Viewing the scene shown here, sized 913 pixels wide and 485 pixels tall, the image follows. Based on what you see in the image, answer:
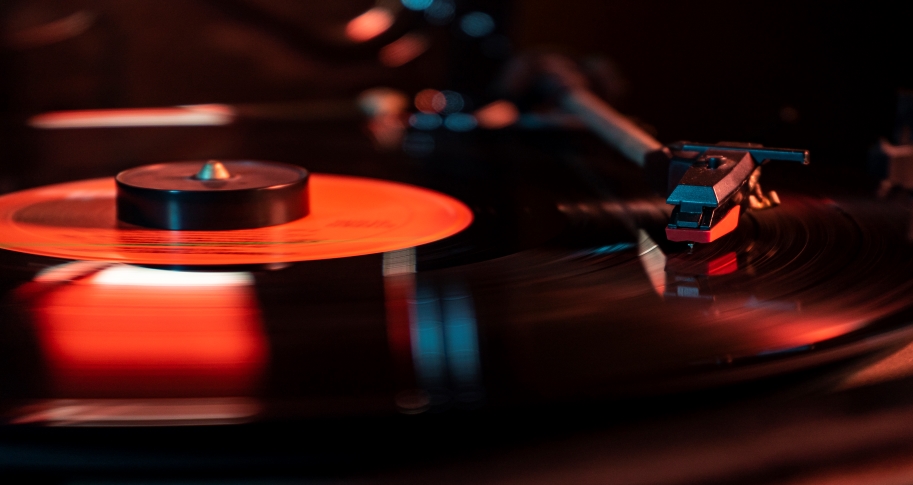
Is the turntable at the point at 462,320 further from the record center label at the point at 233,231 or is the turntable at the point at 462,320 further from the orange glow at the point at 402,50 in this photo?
the orange glow at the point at 402,50

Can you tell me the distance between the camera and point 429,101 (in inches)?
59.8

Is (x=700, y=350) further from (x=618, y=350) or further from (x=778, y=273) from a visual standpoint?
(x=778, y=273)

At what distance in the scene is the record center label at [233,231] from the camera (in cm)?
65

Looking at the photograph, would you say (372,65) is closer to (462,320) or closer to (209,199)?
(209,199)

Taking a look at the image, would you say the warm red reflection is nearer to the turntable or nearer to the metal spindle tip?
the turntable

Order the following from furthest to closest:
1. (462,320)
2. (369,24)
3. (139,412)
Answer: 1. (369,24)
2. (462,320)
3. (139,412)

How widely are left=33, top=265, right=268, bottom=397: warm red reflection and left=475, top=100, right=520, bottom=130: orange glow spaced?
0.95 meters

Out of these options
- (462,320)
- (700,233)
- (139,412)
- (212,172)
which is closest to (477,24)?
(212,172)

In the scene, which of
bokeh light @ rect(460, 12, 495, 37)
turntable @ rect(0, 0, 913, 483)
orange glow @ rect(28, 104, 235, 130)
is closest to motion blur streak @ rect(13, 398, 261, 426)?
turntable @ rect(0, 0, 913, 483)

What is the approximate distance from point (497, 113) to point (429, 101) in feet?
0.38

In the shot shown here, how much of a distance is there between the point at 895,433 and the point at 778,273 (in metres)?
0.15

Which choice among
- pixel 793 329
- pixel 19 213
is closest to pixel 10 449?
pixel 793 329

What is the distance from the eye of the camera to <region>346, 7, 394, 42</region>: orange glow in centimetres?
146

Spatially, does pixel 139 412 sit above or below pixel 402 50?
below
